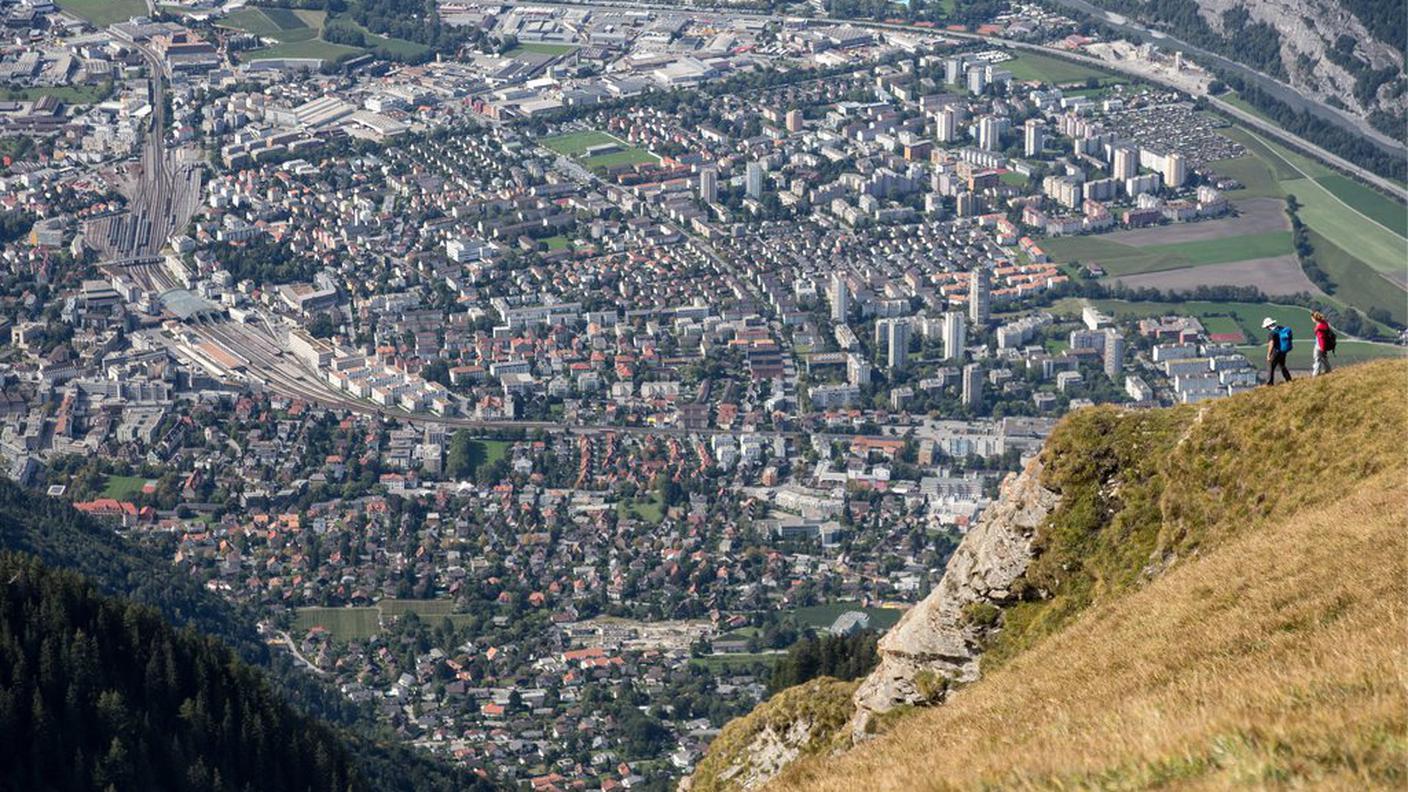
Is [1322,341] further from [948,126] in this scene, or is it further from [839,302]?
[948,126]

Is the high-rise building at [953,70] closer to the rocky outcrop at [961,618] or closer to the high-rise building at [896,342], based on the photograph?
the high-rise building at [896,342]

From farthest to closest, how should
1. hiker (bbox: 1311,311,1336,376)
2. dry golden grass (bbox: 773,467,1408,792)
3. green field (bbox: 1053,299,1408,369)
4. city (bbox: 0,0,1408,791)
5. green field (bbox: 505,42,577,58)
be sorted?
green field (bbox: 505,42,577,58) → green field (bbox: 1053,299,1408,369) → city (bbox: 0,0,1408,791) → hiker (bbox: 1311,311,1336,376) → dry golden grass (bbox: 773,467,1408,792)

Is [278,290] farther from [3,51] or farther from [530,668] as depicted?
[3,51]

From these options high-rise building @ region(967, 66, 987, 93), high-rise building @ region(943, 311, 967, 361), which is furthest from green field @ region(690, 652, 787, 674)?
high-rise building @ region(967, 66, 987, 93)

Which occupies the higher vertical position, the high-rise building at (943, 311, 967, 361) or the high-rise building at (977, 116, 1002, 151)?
the high-rise building at (977, 116, 1002, 151)

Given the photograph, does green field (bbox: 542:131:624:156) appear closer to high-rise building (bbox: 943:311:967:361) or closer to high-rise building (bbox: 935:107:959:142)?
high-rise building (bbox: 935:107:959:142)

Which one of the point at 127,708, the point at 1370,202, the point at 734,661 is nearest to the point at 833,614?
the point at 734,661

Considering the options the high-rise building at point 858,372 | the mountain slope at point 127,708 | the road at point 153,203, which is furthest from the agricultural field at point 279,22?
the mountain slope at point 127,708
